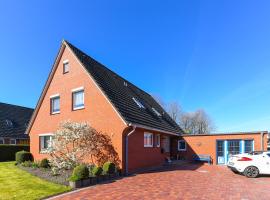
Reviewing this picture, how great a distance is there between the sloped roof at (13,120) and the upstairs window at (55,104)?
14279 millimetres

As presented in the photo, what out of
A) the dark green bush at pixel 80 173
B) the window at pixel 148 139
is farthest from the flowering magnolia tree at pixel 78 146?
the window at pixel 148 139

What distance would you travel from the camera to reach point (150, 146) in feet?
61.6

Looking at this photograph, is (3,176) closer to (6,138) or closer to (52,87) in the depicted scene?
(52,87)

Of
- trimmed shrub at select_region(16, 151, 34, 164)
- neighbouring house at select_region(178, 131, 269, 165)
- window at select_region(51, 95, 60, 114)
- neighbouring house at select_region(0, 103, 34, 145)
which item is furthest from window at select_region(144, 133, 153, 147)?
neighbouring house at select_region(0, 103, 34, 145)

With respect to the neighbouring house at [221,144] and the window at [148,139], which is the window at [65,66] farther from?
the neighbouring house at [221,144]

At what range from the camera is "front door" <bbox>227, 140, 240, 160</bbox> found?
22.0 metres

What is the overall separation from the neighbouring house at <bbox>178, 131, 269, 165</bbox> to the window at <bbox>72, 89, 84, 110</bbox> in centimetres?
1210

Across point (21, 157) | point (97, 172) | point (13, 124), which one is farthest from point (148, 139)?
point (13, 124)

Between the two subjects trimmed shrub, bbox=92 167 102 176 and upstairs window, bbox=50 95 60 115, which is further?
upstairs window, bbox=50 95 60 115

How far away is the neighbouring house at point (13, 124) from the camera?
103 feet

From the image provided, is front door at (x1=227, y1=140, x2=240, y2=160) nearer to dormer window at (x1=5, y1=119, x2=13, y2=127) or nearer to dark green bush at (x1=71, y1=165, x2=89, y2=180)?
dark green bush at (x1=71, y1=165, x2=89, y2=180)

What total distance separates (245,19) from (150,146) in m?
11.2

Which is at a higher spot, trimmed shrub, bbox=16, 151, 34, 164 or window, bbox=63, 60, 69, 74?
window, bbox=63, 60, 69, 74

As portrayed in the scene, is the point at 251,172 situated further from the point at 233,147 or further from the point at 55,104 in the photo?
the point at 55,104
